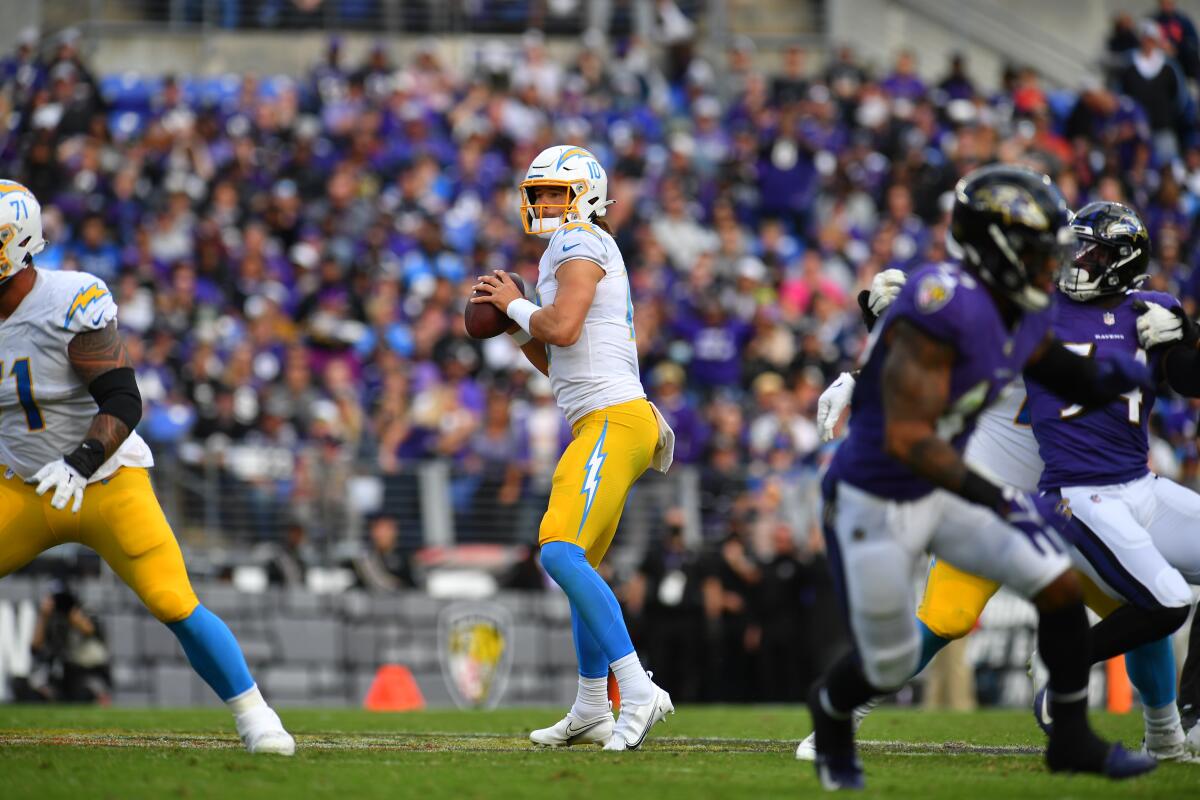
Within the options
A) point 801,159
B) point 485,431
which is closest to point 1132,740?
point 485,431

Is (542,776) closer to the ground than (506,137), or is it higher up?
closer to the ground

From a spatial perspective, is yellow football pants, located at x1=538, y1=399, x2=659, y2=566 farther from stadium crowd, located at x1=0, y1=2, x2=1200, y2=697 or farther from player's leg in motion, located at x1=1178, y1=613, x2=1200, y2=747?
stadium crowd, located at x1=0, y1=2, x2=1200, y2=697

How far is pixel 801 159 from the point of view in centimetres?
1962

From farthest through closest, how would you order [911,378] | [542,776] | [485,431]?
[485,431] < [542,776] < [911,378]

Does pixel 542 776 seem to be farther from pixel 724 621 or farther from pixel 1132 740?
pixel 724 621

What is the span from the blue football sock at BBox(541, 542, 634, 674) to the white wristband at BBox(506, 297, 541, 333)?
94cm

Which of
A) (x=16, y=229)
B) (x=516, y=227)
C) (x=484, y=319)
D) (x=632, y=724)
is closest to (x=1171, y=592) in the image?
(x=632, y=724)

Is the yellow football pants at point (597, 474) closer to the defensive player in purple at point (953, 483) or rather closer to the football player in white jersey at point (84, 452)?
the football player in white jersey at point (84, 452)

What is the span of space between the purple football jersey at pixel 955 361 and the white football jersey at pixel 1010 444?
1.92 m

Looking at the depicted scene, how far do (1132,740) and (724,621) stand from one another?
697 centimetres

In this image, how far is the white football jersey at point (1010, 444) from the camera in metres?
7.71

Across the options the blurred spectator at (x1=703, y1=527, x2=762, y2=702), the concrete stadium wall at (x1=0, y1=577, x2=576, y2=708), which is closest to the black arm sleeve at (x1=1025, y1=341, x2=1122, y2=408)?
the concrete stadium wall at (x1=0, y1=577, x2=576, y2=708)

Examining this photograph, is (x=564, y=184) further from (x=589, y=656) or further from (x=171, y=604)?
(x=171, y=604)

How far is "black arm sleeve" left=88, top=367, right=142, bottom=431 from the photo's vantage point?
676 centimetres
